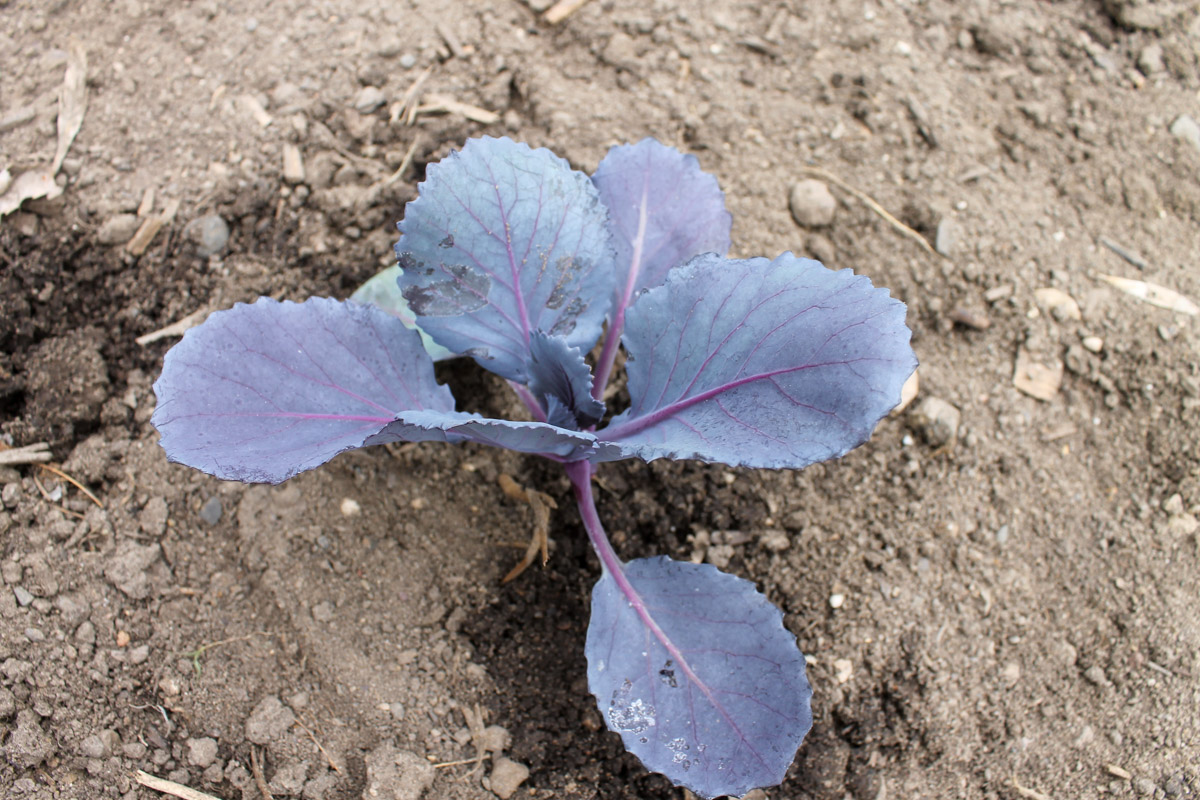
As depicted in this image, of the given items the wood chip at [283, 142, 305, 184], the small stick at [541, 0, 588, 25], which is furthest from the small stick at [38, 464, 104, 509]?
the small stick at [541, 0, 588, 25]

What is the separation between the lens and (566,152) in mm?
2195

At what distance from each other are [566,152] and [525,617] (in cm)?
117

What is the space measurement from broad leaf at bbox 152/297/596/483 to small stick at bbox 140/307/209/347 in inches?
19.7

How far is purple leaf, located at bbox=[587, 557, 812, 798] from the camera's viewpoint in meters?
1.51

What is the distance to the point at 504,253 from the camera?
1708 mm

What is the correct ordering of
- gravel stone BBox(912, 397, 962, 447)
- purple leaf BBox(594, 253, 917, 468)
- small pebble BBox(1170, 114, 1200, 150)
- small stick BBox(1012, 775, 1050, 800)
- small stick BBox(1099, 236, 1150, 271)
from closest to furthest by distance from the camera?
purple leaf BBox(594, 253, 917, 468)
small stick BBox(1012, 775, 1050, 800)
gravel stone BBox(912, 397, 962, 447)
small stick BBox(1099, 236, 1150, 271)
small pebble BBox(1170, 114, 1200, 150)

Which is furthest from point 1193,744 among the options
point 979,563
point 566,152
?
point 566,152

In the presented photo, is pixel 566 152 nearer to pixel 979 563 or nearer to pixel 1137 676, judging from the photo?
pixel 979 563

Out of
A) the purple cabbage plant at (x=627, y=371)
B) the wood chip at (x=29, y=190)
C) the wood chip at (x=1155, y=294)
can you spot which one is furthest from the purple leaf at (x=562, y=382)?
the wood chip at (x=1155, y=294)

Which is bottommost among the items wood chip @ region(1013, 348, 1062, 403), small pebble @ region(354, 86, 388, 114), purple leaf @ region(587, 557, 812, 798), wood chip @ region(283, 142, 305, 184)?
purple leaf @ region(587, 557, 812, 798)

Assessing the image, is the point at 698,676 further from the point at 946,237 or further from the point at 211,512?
the point at 946,237

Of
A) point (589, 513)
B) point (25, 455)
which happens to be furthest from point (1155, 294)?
point (25, 455)

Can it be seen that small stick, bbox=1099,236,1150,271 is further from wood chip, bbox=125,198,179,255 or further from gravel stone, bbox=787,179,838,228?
wood chip, bbox=125,198,179,255

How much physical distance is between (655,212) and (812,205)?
21.1 inches
